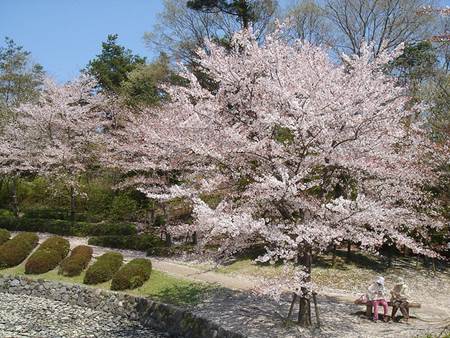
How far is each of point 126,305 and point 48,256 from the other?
4.11 metres

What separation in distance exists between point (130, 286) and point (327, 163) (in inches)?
294

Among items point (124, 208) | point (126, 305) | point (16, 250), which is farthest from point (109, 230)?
point (126, 305)

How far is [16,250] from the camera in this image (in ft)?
55.8

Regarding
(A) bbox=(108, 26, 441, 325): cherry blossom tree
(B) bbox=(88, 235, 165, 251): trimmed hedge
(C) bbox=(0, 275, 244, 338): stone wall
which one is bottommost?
(C) bbox=(0, 275, 244, 338): stone wall

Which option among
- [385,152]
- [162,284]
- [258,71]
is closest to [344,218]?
[385,152]

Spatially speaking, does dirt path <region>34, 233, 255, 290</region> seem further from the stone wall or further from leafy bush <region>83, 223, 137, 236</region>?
leafy bush <region>83, 223, 137, 236</region>

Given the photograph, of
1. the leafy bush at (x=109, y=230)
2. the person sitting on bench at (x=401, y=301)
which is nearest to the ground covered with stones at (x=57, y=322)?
the leafy bush at (x=109, y=230)

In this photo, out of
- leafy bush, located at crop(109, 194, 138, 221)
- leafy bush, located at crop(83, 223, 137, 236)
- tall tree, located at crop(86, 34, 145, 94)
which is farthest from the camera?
tall tree, located at crop(86, 34, 145, 94)

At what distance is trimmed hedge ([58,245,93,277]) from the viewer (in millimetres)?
15672

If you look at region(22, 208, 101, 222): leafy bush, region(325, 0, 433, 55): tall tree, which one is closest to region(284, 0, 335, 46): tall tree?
region(325, 0, 433, 55): tall tree

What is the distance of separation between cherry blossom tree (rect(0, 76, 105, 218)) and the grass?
301 inches

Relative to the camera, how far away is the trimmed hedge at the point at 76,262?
1567 cm

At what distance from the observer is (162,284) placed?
1437 cm

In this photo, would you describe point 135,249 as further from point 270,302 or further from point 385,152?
point 385,152
